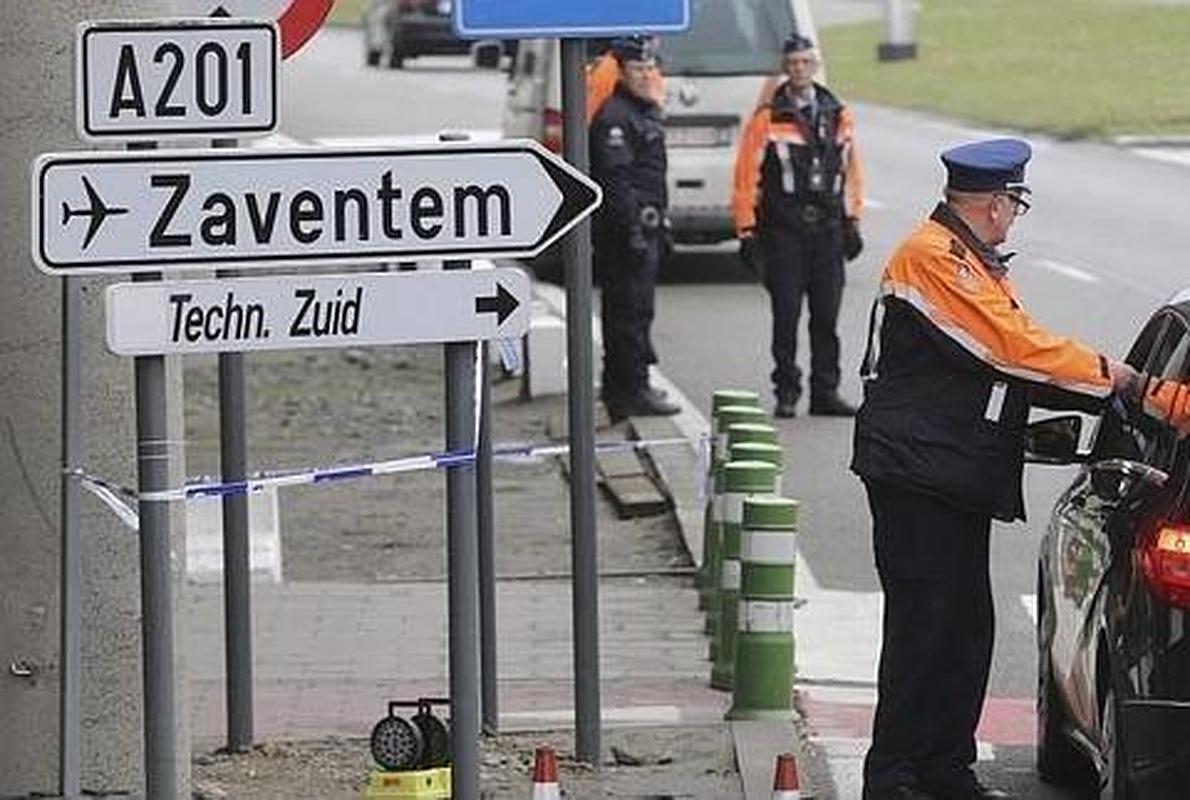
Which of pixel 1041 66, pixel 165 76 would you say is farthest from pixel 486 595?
pixel 1041 66

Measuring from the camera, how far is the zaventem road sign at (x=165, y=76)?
23.4 feet

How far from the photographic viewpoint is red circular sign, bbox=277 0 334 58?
9.19 metres

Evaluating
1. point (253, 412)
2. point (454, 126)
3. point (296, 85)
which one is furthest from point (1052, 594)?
point (296, 85)

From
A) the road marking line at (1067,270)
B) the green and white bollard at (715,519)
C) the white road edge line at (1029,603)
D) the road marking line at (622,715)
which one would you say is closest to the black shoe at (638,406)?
the green and white bollard at (715,519)

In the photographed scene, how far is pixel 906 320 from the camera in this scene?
8.85 meters

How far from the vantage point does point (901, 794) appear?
902 cm

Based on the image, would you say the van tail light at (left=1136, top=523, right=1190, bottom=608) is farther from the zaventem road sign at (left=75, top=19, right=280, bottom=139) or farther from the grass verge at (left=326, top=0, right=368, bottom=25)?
the grass verge at (left=326, top=0, right=368, bottom=25)

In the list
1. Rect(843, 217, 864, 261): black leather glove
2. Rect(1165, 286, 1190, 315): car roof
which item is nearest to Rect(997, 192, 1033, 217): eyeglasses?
Rect(1165, 286, 1190, 315): car roof

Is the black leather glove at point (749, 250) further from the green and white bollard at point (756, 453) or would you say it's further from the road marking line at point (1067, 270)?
the road marking line at point (1067, 270)

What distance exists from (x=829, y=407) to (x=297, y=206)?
36.1ft

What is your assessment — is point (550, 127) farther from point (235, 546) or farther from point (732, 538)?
point (235, 546)

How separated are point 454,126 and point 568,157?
29.8m

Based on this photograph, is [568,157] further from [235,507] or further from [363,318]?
[363,318]

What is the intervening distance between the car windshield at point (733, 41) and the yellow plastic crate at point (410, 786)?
49.9 feet
